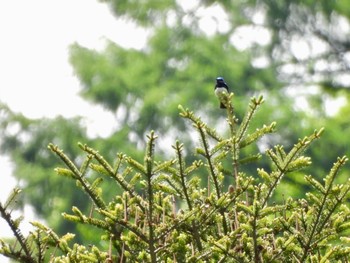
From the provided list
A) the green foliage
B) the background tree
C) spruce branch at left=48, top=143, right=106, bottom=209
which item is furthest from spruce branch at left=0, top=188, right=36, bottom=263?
the background tree

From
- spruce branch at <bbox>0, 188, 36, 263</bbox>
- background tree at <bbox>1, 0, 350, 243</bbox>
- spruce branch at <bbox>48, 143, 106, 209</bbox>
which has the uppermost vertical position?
background tree at <bbox>1, 0, 350, 243</bbox>

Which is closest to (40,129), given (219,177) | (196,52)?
(196,52)

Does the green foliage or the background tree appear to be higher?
the background tree

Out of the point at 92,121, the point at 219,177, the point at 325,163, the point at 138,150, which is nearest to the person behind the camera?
the point at 219,177

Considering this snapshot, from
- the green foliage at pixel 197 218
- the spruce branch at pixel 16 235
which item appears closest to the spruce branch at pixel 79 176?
the green foliage at pixel 197 218

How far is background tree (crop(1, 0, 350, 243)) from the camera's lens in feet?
40.8

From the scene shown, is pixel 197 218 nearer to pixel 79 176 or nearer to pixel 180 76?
pixel 79 176

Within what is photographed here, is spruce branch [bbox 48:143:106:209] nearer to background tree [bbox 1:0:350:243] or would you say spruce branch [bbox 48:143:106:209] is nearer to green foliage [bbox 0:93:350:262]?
green foliage [bbox 0:93:350:262]

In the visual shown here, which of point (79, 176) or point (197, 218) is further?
point (197, 218)

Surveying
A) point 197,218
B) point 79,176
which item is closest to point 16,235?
point 79,176

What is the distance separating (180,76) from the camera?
521 inches

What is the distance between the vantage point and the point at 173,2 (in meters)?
15.1

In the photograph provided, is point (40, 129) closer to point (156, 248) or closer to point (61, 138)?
point (61, 138)

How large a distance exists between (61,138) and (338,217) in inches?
426
